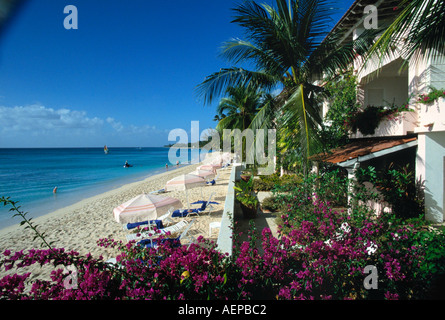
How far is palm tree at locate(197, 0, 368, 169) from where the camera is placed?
6.62 metres

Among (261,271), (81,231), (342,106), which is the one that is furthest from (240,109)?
(261,271)

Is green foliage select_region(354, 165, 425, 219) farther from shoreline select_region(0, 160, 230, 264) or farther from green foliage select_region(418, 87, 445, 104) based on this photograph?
shoreline select_region(0, 160, 230, 264)

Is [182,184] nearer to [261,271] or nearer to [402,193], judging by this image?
[261,271]

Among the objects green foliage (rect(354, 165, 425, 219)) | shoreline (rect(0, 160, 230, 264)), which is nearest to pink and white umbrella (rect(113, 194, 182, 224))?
shoreline (rect(0, 160, 230, 264))

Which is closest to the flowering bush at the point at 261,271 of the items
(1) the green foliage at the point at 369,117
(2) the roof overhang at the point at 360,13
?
(1) the green foliage at the point at 369,117

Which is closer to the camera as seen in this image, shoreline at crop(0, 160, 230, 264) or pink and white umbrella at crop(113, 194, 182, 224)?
pink and white umbrella at crop(113, 194, 182, 224)

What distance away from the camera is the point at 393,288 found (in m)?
2.67

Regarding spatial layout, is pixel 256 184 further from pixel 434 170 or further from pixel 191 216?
pixel 434 170

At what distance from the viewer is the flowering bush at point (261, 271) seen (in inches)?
93.4

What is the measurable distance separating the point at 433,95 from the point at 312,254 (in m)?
6.39

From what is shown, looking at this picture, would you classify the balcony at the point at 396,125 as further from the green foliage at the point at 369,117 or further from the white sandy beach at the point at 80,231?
the white sandy beach at the point at 80,231

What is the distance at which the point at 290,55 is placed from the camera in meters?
7.18

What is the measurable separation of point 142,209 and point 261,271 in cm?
509

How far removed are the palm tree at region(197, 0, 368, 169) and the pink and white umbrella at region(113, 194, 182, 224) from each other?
3851 millimetres
